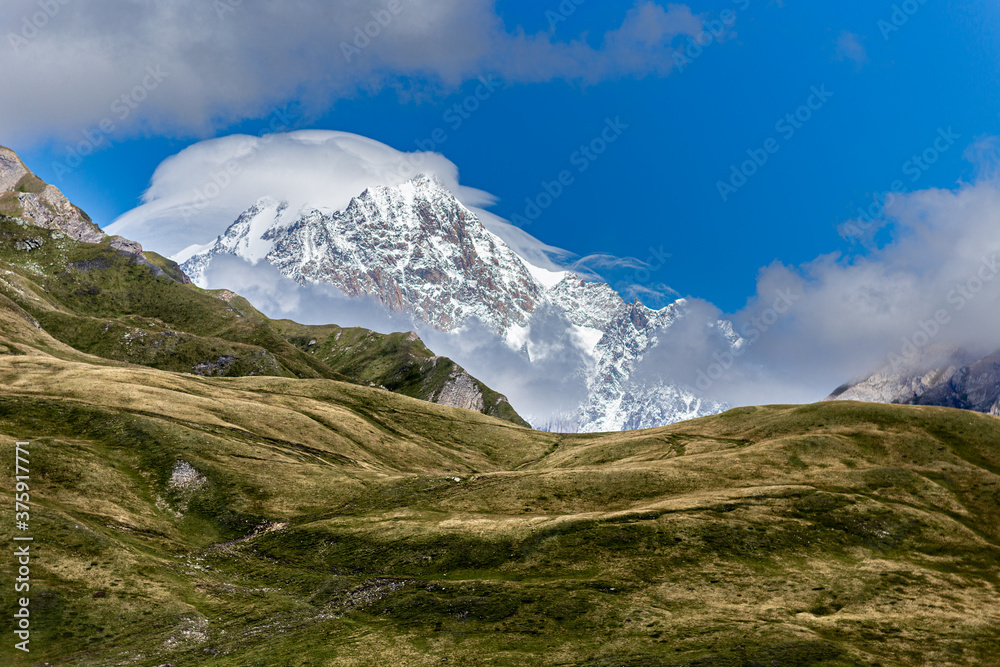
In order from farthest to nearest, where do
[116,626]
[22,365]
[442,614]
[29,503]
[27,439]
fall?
[22,365], [27,439], [29,503], [442,614], [116,626]

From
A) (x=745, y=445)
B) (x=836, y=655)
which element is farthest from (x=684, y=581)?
(x=745, y=445)

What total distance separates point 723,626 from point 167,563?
2704 inches

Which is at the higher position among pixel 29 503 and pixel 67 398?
pixel 67 398

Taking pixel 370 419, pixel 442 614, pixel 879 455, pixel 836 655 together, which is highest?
pixel 370 419

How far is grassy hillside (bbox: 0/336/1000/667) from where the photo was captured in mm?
63844

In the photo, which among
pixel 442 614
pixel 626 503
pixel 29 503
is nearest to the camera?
pixel 442 614

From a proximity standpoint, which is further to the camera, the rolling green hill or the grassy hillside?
the grassy hillside

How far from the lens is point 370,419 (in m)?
193

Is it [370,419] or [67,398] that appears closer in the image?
[67,398]

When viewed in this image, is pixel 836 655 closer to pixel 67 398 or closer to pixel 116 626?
pixel 116 626

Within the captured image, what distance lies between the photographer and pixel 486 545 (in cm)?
8875

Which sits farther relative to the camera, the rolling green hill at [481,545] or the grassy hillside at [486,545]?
the grassy hillside at [486,545]

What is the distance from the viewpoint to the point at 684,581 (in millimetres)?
78938

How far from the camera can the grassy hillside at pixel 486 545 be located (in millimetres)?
63844
